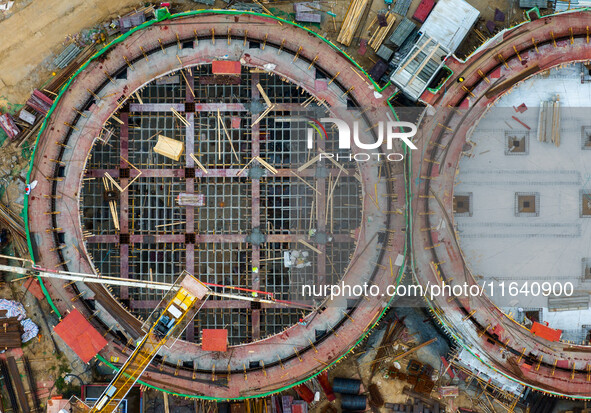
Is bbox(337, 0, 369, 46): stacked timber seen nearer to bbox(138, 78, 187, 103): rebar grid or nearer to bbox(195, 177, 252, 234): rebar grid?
bbox(138, 78, 187, 103): rebar grid

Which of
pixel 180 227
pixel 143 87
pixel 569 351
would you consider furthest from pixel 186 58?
pixel 569 351

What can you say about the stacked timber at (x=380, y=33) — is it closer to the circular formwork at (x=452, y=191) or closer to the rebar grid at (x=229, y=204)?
the circular formwork at (x=452, y=191)

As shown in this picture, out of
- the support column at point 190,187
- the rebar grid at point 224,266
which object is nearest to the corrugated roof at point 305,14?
the support column at point 190,187

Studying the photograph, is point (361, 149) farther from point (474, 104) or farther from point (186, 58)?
point (186, 58)

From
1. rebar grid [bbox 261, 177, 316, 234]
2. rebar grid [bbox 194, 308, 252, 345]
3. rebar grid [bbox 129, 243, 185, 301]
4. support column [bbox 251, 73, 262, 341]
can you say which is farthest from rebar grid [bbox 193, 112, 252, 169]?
rebar grid [bbox 194, 308, 252, 345]

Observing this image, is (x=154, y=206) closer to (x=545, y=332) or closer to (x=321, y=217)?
(x=321, y=217)

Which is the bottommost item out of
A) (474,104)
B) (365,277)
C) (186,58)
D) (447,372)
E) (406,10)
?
(447,372)
